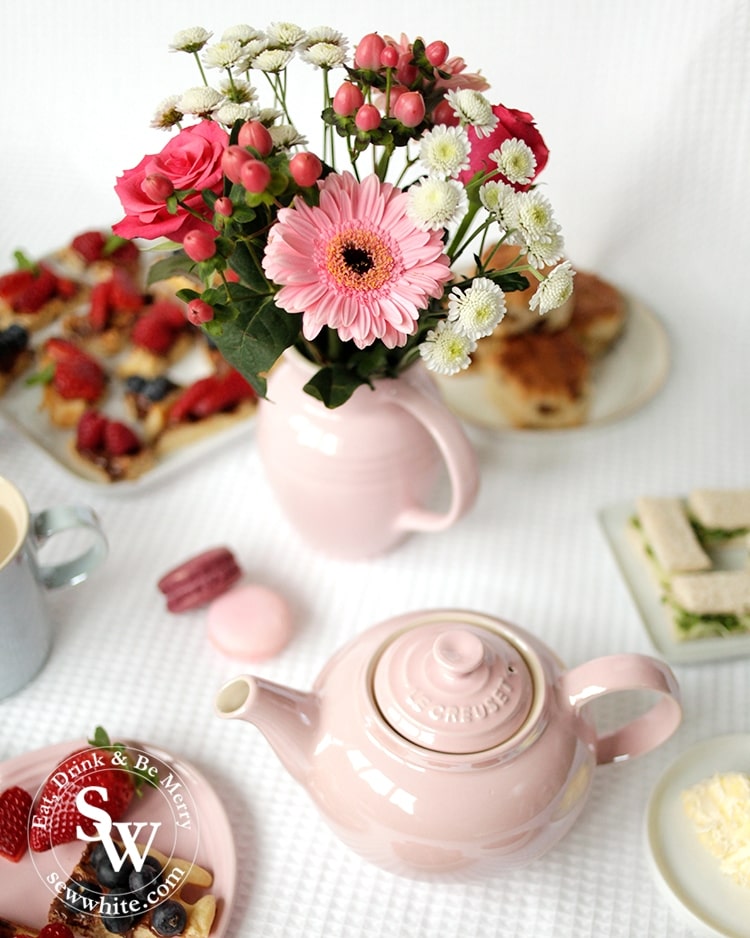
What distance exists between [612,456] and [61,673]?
0.64 m

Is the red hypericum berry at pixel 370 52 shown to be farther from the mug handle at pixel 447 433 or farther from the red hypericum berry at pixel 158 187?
the mug handle at pixel 447 433

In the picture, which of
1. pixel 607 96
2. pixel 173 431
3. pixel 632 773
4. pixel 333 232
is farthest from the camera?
pixel 607 96

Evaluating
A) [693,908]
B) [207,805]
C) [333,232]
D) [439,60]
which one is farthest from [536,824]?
[439,60]

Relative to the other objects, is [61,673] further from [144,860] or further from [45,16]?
[45,16]

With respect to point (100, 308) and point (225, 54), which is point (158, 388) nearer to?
point (100, 308)

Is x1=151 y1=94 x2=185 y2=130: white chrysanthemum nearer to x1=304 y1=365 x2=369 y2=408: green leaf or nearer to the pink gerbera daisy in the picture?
the pink gerbera daisy

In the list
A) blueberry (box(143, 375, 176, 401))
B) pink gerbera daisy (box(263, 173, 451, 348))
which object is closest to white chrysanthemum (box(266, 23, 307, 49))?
pink gerbera daisy (box(263, 173, 451, 348))

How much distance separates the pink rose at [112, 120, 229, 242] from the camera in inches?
24.4

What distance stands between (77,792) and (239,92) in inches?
20.4

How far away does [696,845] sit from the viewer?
719 millimetres

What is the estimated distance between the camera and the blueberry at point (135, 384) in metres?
1.11

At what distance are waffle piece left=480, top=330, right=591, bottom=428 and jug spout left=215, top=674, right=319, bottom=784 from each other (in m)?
0.57

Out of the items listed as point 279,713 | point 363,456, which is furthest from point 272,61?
point 279,713

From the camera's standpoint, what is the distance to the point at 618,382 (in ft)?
3.97
